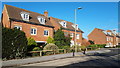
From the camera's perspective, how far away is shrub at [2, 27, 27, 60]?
495 inches

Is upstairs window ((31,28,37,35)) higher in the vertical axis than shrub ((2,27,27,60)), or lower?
higher

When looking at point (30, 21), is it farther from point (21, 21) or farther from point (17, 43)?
point (17, 43)

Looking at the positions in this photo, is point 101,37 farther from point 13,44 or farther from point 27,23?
point 13,44

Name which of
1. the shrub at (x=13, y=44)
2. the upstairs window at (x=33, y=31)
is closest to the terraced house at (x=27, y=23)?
the upstairs window at (x=33, y=31)

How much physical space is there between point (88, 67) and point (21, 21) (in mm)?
18893

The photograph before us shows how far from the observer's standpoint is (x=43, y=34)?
2856 centimetres

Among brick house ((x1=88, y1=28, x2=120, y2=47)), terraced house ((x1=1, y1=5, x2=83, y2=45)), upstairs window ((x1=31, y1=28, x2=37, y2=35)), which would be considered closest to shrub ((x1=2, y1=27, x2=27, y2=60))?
terraced house ((x1=1, y1=5, x2=83, y2=45))

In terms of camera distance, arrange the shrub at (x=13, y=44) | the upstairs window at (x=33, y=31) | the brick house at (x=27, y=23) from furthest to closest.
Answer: the upstairs window at (x=33, y=31)
the brick house at (x=27, y=23)
the shrub at (x=13, y=44)

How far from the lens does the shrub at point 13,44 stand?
41.3 ft

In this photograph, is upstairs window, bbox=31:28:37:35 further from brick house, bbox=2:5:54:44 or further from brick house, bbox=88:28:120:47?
brick house, bbox=88:28:120:47

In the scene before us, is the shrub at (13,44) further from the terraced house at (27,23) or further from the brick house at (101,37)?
the brick house at (101,37)

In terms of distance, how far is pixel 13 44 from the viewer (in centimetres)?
1323

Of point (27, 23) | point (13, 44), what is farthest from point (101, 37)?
point (13, 44)

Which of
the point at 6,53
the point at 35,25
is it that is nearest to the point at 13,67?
the point at 6,53
